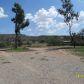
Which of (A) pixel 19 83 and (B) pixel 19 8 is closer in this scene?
(A) pixel 19 83

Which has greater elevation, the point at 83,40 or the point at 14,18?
the point at 14,18

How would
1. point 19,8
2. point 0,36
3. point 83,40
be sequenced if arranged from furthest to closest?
1. point 0,36
2. point 83,40
3. point 19,8

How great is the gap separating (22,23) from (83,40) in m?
18.9

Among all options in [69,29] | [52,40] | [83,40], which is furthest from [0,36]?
[69,29]

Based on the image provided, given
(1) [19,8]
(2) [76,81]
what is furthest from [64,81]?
(1) [19,8]

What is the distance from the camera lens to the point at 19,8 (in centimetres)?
5600

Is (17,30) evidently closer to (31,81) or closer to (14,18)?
(14,18)

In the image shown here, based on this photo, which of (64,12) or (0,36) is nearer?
(64,12)

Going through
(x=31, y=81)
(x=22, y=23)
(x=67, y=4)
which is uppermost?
(x=67, y=4)

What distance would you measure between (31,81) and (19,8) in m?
44.8

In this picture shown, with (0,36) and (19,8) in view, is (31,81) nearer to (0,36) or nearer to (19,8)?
(19,8)

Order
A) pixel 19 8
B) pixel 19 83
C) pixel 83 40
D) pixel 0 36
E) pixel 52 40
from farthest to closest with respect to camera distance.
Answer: pixel 0 36
pixel 52 40
pixel 83 40
pixel 19 8
pixel 19 83

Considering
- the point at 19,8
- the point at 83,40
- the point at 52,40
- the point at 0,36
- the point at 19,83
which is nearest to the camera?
the point at 19,83

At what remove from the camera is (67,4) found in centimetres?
5834
